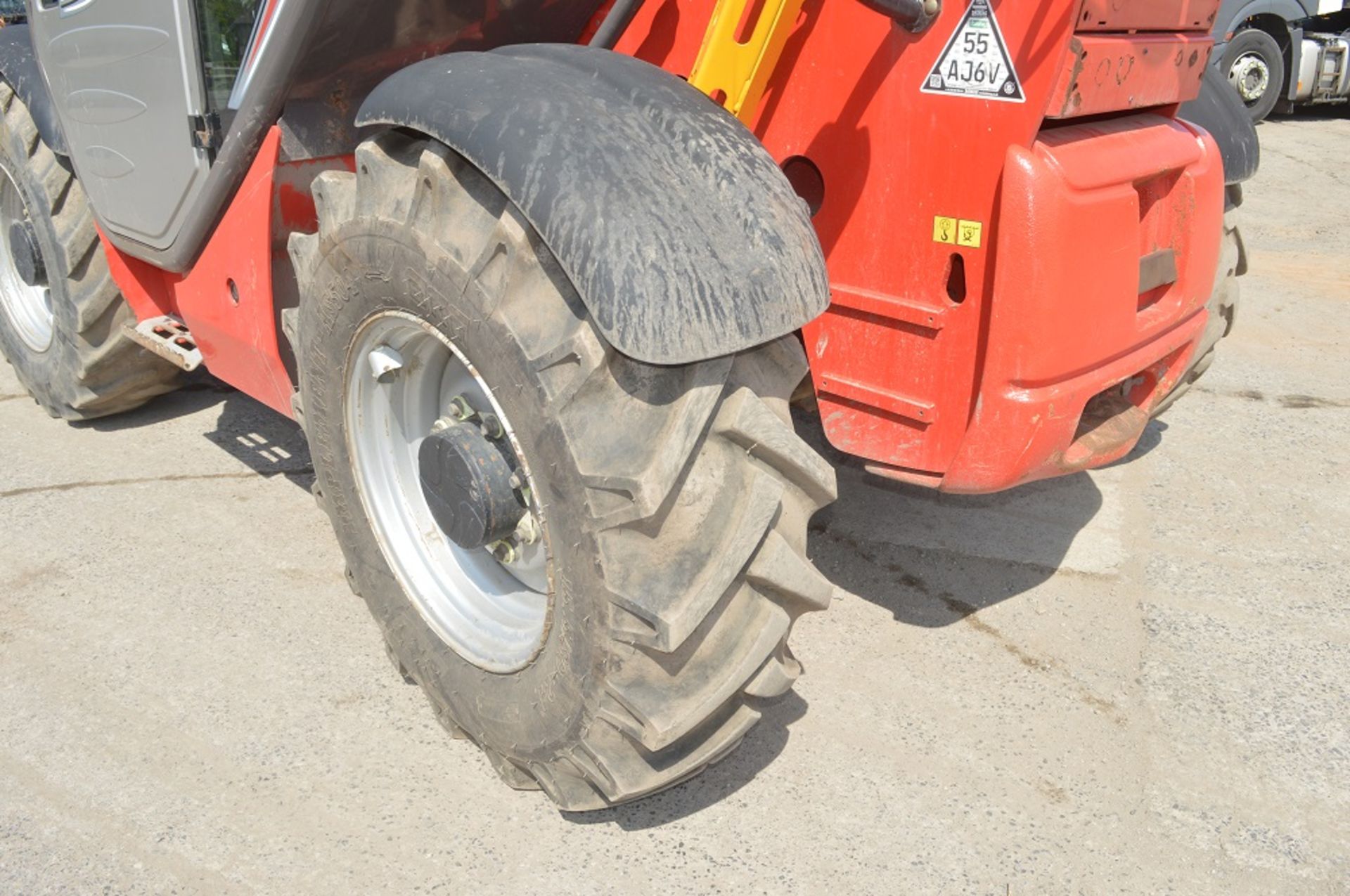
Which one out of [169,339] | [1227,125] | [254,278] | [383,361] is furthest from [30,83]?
[1227,125]

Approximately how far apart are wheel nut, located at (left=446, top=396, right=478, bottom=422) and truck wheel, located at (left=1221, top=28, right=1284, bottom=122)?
37.7 feet

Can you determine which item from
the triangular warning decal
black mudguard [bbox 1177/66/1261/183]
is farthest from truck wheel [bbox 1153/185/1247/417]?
the triangular warning decal

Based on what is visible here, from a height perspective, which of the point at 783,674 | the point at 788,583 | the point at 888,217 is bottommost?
the point at 783,674

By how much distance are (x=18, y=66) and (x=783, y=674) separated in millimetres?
3338

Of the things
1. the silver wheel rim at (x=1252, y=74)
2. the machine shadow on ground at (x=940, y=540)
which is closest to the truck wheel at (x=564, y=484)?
the machine shadow on ground at (x=940, y=540)

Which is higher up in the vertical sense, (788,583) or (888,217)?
(888,217)

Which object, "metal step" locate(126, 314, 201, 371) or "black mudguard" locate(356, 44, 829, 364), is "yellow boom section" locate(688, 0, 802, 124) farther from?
"metal step" locate(126, 314, 201, 371)

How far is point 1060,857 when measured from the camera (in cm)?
243

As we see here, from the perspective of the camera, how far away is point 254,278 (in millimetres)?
2992

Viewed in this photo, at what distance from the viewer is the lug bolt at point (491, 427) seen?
2543 mm

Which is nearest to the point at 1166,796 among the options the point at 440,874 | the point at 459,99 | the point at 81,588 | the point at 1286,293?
the point at 440,874

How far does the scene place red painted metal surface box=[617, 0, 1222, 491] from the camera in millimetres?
2336

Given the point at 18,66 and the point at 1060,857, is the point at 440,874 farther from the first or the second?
the point at 18,66

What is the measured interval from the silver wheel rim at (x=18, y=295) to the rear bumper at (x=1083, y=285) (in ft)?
11.1
